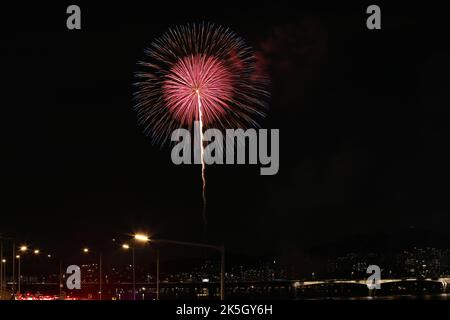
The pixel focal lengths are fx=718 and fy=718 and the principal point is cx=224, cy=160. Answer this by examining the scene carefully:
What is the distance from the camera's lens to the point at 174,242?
3606cm
